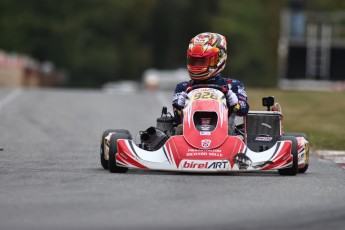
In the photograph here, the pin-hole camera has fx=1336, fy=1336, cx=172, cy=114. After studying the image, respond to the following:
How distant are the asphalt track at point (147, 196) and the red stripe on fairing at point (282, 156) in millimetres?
142

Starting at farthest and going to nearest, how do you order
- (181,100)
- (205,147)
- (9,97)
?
(9,97), (181,100), (205,147)

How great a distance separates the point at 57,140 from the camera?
20531 millimetres

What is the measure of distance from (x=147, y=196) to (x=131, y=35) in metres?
112

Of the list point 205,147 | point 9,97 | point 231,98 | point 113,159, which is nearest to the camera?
point 205,147

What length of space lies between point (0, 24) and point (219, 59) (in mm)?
88340

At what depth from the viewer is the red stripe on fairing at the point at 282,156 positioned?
1455 cm

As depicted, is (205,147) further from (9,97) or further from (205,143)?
(9,97)

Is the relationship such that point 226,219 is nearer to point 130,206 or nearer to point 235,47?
point 130,206

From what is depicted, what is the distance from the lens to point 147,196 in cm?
1204

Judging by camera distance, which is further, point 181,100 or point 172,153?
point 181,100

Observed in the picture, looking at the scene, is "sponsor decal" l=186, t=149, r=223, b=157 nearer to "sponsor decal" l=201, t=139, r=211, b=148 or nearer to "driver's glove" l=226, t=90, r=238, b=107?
"sponsor decal" l=201, t=139, r=211, b=148

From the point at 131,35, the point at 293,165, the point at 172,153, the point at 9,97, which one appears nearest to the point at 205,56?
the point at 172,153

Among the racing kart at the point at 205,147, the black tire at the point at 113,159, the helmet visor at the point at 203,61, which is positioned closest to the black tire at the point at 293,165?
the racing kart at the point at 205,147

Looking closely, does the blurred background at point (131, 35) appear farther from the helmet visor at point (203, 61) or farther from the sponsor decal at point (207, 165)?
the sponsor decal at point (207, 165)
